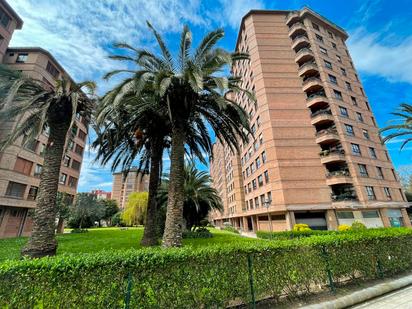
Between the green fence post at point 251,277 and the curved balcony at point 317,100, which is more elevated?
the curved balcony at point 317,100

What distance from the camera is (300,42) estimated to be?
3219 cm

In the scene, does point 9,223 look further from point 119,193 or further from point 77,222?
point 119,193

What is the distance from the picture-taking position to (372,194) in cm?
2683

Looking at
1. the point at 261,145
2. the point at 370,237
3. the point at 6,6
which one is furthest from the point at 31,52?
the point at 370,237

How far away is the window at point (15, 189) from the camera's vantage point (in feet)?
85.7

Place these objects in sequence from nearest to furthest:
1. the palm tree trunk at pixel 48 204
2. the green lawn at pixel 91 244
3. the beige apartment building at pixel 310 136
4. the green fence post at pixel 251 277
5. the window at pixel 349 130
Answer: the green fence post at pixel 251 277
the palm tree trunk at pixel 48 204
the green lawn at pixel 91 244
the beige apartment building at pixel 310 136
the window at pixel 349 130

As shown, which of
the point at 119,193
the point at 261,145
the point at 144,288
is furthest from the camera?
the point at 119,193

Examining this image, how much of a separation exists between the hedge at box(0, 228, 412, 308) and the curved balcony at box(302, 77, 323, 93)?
2876 cm

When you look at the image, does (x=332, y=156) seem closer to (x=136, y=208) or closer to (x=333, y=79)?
(x=333, y=79)

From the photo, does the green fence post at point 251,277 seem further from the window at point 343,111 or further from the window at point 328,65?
the window at point 328,65

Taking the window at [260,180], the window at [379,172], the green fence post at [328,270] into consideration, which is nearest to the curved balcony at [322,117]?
the window at [379,172]

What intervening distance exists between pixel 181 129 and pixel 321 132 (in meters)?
25.4

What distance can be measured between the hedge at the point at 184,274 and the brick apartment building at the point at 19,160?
24.9 m

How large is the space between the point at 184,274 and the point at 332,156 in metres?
28.1
